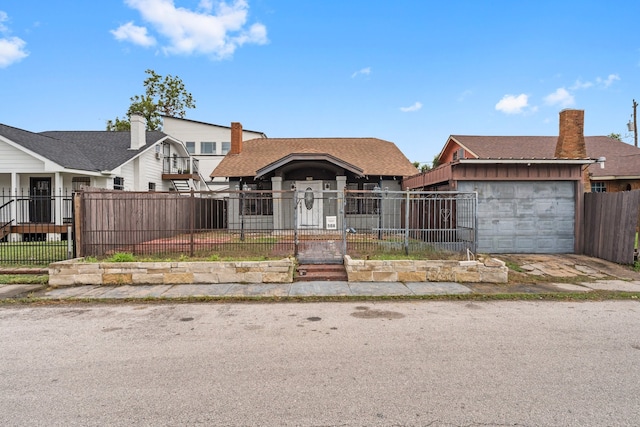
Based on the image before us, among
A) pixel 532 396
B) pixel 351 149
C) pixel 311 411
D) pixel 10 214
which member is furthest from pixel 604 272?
pixel 10 214

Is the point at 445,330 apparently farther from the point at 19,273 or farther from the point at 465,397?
the point at 19,273

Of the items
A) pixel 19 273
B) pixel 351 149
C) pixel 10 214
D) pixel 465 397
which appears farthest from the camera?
pixel 351 149

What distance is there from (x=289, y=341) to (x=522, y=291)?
529 cm

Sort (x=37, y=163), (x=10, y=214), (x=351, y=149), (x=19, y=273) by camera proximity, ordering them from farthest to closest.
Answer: (x=351, y=149), (x=37, y=163), (x=10, y=214), (x=19, y=273)

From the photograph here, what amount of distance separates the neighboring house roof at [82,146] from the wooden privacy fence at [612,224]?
65.4 ft

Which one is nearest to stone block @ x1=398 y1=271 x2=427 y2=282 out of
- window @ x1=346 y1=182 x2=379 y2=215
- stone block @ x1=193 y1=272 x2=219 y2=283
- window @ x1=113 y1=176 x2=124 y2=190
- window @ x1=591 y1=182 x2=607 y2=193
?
stone block @ x1=193 y1=272 x2=219 y2=283

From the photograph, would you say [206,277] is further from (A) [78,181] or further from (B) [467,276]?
(A) [78,181]

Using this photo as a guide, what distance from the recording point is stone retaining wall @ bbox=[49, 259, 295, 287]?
27.0ft

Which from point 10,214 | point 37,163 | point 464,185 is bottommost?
point 10,214

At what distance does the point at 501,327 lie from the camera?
545cm

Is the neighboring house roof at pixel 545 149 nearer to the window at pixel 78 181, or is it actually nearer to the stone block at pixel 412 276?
the stone block at pixel 412 276

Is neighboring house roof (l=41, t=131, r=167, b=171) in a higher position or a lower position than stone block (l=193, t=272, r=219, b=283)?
higher

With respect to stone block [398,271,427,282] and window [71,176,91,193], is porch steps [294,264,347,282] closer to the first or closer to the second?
stone block [398,271,427,282]

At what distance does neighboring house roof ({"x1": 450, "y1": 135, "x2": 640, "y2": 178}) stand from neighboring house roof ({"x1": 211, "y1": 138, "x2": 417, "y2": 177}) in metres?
5.99
